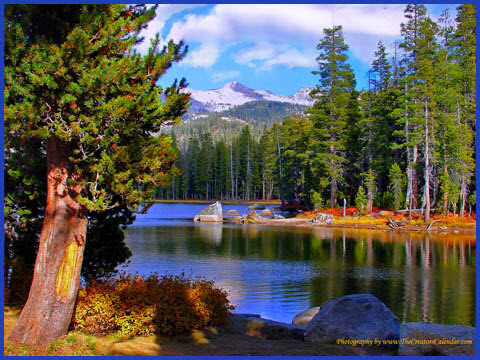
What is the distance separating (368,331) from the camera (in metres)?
8.02

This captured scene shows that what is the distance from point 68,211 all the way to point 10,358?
242 cm

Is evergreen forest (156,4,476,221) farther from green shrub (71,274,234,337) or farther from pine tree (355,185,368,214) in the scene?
green shrub (71,274,234,337)

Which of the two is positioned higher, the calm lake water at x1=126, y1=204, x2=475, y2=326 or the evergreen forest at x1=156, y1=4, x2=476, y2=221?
the evergreen forest at x1=156, y1=4, x2=476, y2=221

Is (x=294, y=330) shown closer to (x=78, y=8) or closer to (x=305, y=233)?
(x=78, y=8)

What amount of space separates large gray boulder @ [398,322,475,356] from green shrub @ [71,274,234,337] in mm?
3552

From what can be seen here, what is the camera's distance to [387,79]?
51.0 metres

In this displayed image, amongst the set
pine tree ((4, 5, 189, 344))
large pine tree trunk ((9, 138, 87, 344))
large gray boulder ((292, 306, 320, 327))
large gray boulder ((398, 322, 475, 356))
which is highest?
pine tree ((4, 5, 189, 344))

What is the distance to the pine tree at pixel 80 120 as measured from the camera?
275 inches

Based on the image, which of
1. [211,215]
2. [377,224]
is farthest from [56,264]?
[211,215]

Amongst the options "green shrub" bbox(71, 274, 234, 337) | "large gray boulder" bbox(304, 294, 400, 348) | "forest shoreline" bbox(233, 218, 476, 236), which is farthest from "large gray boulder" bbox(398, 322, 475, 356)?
"forest shoreline" bbox(233, 218, 476, 236)

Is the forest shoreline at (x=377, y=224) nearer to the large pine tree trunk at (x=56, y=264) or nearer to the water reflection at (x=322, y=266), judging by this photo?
the water reflection at (x=322, y=266)

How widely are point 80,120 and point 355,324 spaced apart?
6019 millimetres

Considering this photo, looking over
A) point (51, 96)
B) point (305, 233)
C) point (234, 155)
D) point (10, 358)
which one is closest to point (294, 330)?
point (10, 358)

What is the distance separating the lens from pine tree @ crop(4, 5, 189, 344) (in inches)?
275
